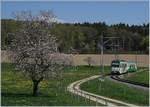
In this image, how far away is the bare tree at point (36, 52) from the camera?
3922 cm

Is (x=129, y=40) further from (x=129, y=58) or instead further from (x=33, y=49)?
(x=33, y=49)

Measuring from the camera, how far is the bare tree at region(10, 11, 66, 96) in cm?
3922

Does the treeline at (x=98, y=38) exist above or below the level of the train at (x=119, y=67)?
above

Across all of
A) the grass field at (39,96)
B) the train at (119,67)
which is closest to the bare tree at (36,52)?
the grass field at (39,96)

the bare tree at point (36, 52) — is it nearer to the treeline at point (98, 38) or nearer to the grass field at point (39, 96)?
the grass field at point (39, 96)

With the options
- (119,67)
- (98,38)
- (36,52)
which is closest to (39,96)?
(36,52)

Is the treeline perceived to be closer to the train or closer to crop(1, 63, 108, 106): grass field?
the train

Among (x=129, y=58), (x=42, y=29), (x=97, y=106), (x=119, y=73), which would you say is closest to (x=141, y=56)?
(x=129, y=58)

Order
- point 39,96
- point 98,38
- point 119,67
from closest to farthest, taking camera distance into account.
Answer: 1. point 39,96
2. point 119,67
3. point 98,38

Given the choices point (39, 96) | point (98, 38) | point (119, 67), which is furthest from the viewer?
point (98, 38)

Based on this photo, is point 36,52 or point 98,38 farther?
point 98,38

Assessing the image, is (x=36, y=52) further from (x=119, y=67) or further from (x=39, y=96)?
(x=119, y=67)

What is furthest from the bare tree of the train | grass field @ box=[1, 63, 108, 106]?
the train

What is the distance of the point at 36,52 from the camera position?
39.4 meters
